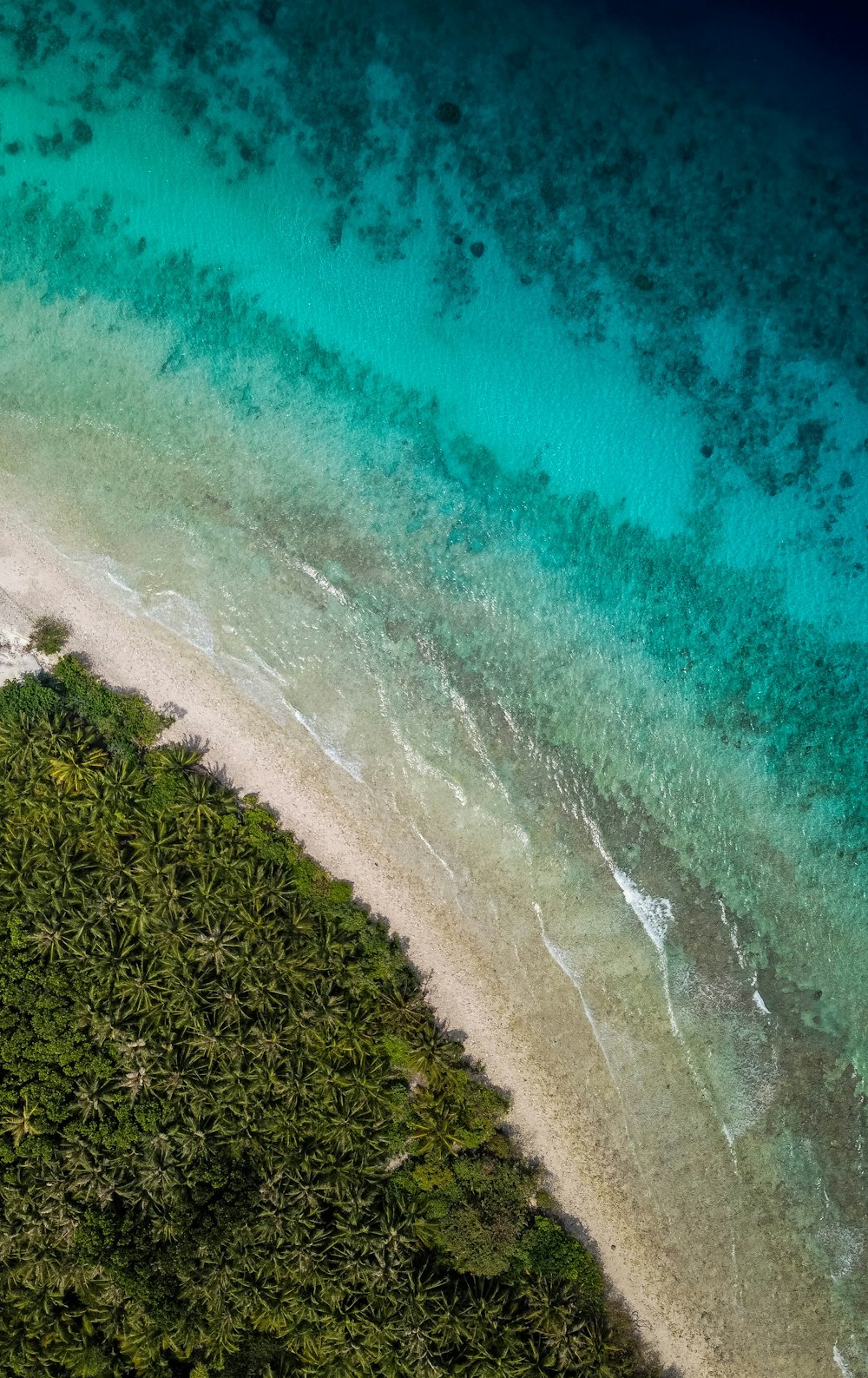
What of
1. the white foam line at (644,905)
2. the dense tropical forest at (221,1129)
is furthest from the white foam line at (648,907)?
the dense tropical forest at (221,1129)

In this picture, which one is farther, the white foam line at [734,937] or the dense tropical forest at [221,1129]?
the white foam line at [734,937]

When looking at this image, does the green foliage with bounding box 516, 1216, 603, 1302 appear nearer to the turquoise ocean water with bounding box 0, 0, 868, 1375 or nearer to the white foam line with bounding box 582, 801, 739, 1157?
the turquoise ocean water with bounding box 0, 0, 868, 1375

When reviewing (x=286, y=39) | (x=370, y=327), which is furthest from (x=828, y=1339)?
(x=286, y=39)

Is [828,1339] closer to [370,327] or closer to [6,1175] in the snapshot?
[6,1175]

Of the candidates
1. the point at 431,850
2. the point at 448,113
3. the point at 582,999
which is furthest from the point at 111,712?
the point at 448,113

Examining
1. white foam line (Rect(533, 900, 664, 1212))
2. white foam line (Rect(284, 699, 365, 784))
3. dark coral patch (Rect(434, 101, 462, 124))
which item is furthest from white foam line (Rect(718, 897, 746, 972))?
dark coral patch (Rect(434, 101, 462, 124))

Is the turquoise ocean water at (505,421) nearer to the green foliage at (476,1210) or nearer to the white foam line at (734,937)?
the white foam line at (734,937)

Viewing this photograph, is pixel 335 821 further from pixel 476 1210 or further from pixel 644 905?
pixel 476 1210
